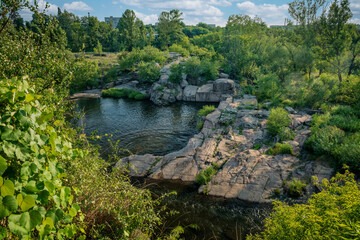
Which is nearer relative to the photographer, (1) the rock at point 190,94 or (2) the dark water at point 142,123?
(2) the dark water at point 142,123

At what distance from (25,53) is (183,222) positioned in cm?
1134

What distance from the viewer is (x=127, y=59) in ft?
185

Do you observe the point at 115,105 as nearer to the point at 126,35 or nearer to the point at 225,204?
the point at 225,204

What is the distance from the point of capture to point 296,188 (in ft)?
44.5

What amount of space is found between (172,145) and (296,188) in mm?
12255

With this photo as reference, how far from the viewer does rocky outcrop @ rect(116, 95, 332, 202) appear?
14.5 m

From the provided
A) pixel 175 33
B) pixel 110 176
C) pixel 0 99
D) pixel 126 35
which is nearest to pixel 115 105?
pixel 110 176

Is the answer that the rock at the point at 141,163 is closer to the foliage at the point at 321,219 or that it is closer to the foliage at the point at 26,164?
the foliage at the point at 321,219

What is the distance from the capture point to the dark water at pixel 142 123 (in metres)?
22.3

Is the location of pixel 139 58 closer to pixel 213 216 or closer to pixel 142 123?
pixel 142 123

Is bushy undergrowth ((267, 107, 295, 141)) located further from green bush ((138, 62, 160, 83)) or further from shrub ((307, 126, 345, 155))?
green bush ((138, 62, 160, 83))

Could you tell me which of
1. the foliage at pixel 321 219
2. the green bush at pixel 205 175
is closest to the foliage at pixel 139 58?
the green bush at pixel 205 175

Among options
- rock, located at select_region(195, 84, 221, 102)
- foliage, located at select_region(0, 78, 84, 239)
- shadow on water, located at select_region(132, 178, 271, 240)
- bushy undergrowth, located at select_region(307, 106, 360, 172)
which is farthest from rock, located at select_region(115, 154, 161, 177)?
rock, located at select_region(195, 84, 221, 102)

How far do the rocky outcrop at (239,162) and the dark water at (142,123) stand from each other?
3127mm
